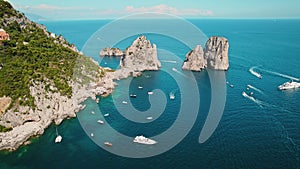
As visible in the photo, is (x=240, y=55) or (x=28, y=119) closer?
(x=28, y=119)

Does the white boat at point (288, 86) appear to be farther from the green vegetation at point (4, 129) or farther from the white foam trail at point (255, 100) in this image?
the green vegetation at point (4, 129)

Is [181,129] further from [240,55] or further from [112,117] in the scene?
[240,55]

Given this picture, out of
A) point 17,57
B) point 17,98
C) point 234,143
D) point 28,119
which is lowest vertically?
point 234,143

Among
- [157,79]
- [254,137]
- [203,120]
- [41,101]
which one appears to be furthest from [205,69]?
[41,101]

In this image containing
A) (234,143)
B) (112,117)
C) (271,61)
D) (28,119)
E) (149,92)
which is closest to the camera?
(234,143)

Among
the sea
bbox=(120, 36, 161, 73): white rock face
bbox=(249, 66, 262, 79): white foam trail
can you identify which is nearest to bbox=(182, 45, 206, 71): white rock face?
the sea

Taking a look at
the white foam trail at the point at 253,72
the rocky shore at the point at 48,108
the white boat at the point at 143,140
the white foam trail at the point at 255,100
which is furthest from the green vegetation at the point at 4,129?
the white foam trail at the point at 253,72

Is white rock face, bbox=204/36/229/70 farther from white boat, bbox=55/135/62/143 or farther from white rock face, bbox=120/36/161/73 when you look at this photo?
white boat, bbox=55/135/62/143
